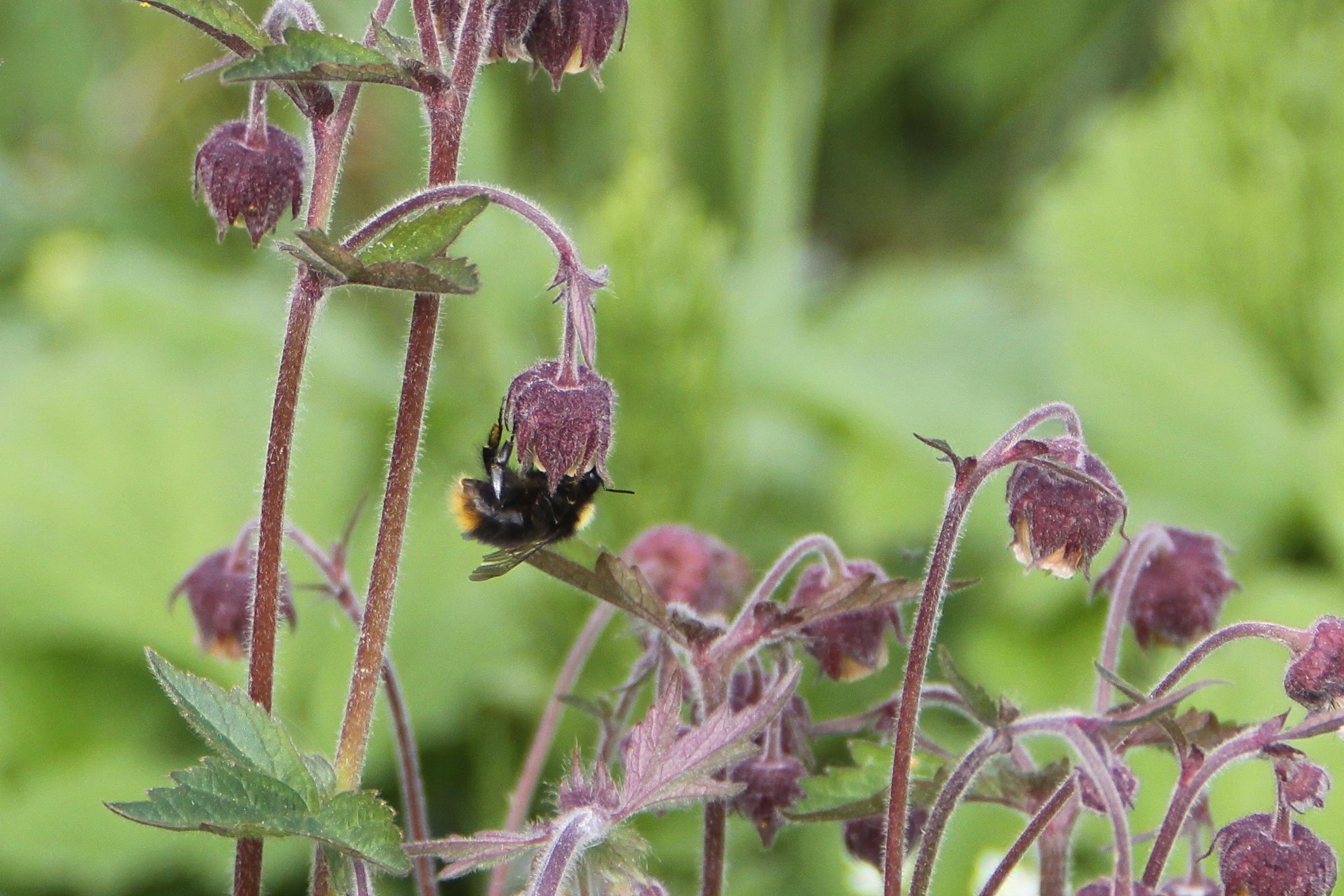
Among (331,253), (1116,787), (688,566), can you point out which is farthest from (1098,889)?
(331,253)

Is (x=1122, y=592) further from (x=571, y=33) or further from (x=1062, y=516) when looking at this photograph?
(x=571, y=33)

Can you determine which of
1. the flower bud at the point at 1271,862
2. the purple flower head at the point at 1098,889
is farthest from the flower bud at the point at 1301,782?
the purple flower head at the point at 1098,889

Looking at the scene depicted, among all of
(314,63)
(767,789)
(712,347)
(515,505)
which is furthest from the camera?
(712,347)

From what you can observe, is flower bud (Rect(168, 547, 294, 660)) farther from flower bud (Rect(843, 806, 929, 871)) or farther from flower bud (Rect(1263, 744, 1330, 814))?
flower bud (Rect(1263, 744, 1330, 814))

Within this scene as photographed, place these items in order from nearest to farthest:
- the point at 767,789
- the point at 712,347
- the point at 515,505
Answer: the point at 767,789, the point at 515,505, the point at 712,347

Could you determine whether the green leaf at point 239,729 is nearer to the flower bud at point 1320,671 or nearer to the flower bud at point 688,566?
the flower bud at point 688,566

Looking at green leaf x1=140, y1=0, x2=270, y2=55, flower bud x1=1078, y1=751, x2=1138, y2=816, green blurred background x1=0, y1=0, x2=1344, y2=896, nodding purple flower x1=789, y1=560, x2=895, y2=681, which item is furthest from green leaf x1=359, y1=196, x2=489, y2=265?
green blurred background x1=0, y1=0, x2=1344, y2=896

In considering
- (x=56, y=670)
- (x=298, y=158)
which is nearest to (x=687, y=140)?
(x=56, y=670)
